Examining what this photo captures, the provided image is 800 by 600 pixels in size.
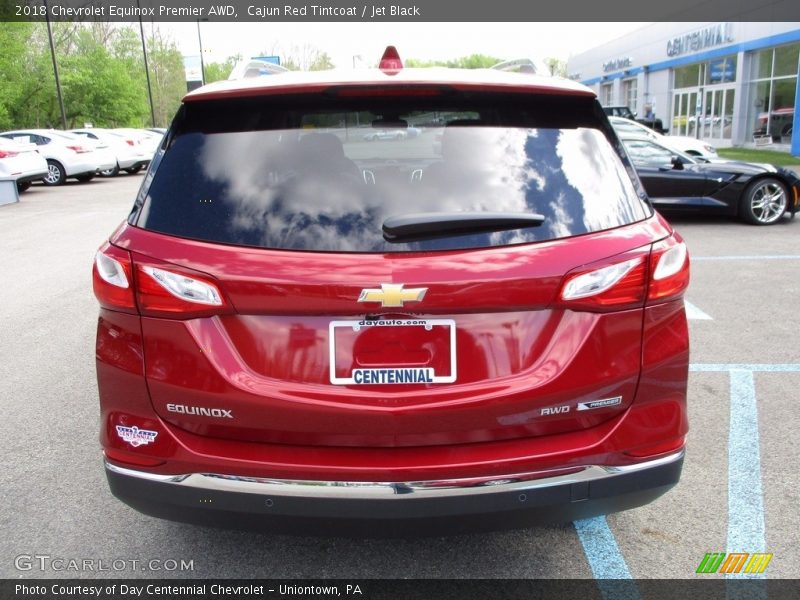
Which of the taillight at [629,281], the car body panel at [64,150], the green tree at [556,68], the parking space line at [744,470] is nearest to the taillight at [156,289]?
the taillight at [629,281]

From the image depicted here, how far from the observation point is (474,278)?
2.14 meters

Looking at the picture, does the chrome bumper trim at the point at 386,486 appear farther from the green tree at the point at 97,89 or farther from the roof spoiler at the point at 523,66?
the green tree at the point at 97,89

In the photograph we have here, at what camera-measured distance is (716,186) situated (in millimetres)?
11070

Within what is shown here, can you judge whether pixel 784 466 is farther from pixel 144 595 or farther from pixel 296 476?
pixel 144 595

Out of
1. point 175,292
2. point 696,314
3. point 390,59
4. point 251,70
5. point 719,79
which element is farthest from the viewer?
point 719,79

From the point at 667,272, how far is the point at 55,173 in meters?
23.7

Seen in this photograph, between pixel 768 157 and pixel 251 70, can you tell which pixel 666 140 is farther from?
pixel 251 70

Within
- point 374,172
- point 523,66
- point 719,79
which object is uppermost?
point 719,79

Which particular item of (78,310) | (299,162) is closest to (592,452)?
(299,162)

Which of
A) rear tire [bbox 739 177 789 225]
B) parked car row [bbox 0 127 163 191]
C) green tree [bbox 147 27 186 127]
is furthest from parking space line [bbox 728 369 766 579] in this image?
green tree [bbox 147 27 186 127]

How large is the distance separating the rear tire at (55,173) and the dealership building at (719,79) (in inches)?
947

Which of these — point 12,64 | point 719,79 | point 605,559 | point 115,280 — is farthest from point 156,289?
point 12,64

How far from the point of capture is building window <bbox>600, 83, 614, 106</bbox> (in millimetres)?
51406

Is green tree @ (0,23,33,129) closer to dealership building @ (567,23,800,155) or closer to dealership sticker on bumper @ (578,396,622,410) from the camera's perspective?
dealership building @ (567,23,800,155)
